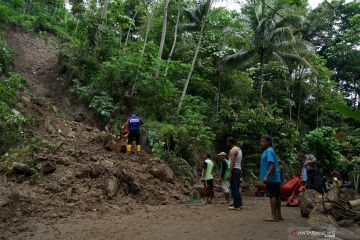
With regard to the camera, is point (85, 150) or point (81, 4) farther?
point (81, 4)

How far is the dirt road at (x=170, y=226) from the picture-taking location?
5.60m

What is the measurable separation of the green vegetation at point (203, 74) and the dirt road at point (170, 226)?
4137mm

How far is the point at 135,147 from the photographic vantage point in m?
12.3

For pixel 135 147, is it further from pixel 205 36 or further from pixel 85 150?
pixel 205 36

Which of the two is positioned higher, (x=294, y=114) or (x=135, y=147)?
(x=294, y=114)

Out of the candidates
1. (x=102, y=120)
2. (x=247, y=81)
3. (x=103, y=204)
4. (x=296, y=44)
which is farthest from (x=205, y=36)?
(x=103, y=204)

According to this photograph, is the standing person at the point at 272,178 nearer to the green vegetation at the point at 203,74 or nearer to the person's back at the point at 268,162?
the person's back at the point at 268,162

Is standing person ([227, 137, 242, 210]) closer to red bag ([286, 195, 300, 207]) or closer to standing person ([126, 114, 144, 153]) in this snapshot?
red bag ([286, 195, 300, 207])

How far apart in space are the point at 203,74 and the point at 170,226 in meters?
16.1

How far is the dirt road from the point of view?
18.4 ft

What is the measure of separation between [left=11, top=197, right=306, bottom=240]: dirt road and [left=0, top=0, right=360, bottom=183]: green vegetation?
414 centimetres

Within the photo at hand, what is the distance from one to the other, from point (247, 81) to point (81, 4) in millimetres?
14738

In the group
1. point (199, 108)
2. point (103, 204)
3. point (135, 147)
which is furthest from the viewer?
point (199, 108)

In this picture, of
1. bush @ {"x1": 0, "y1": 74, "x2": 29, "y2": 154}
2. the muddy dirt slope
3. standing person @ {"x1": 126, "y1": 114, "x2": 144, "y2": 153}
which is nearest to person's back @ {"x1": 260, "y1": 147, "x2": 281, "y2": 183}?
the muddy dirt slope
